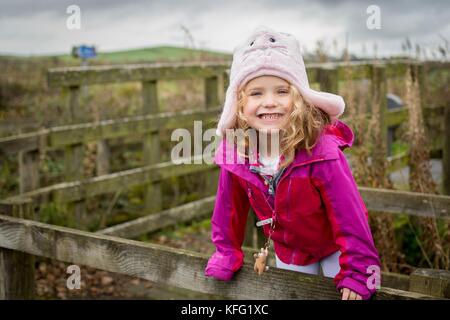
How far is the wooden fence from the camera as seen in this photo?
235 centimetres

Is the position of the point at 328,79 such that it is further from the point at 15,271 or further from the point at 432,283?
the point at 432,283

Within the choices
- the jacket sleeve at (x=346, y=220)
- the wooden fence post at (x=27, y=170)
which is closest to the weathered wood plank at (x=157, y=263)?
the jacket sleeve at (x=346, y=220)

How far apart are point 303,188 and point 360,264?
1.13 feet

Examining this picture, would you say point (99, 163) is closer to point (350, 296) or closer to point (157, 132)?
point (157, 132)

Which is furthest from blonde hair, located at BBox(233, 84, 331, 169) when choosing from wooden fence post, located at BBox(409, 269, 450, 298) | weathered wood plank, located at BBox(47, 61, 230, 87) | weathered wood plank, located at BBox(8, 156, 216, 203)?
weathered wood plank, located at BBox(47, 61, 230, 87)

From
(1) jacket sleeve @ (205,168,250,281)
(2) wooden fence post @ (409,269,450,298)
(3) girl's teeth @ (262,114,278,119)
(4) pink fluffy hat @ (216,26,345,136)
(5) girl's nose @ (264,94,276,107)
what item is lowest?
(2) wooden fence post @ (409,269,450,298)

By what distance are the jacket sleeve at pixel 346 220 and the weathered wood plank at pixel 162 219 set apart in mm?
3815

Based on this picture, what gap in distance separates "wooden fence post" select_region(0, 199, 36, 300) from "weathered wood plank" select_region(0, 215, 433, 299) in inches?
6.0

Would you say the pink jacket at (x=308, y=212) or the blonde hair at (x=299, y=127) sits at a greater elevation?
the blonde hair at (x=299, y=127)

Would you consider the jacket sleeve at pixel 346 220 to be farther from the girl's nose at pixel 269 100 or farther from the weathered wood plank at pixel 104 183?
the weathered wood plank at pixel 104 183

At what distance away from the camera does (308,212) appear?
2439 mm

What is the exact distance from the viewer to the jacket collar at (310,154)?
237cm

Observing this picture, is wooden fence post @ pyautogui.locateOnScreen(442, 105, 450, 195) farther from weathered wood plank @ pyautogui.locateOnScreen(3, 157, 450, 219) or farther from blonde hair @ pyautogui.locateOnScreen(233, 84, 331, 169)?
blonde hair @ pyautogui.locateOnScreen(233, 84, 331, 169)

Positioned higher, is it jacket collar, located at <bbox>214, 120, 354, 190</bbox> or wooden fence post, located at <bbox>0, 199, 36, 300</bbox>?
jacket collar, located at <bbox>214, 120, 354, 190</bbox>
